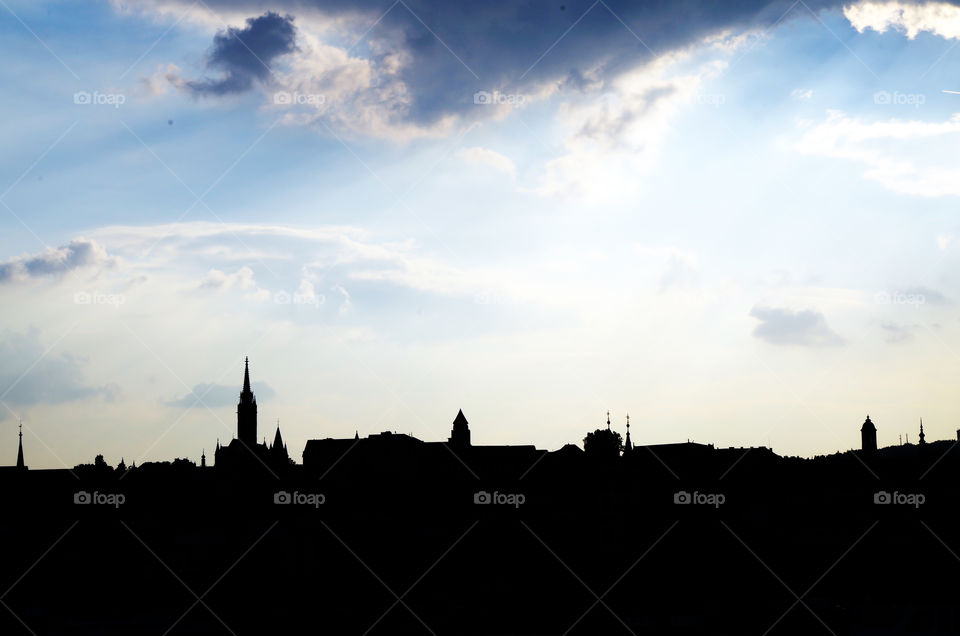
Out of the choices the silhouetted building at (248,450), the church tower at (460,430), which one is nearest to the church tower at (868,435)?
the church tower at (460,430)

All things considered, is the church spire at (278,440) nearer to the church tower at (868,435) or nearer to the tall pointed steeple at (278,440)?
the tall pointed steeple at (278,440)

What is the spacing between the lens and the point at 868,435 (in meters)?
117

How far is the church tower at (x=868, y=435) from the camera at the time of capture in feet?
383

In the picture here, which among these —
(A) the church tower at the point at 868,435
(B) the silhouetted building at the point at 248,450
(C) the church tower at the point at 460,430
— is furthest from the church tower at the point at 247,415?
(A) the church tower at the point at 868,435

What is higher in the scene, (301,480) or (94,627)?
(301,480)

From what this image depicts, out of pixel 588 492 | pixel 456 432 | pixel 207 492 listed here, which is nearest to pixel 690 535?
pixel 588 492

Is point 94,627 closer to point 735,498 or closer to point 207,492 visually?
point 207,492

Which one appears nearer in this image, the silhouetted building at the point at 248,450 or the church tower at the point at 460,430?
the silhouetted building at the point at 248,450

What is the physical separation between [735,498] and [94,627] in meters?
53.9

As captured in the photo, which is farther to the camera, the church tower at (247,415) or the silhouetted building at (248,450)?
the church tower at (247,415)

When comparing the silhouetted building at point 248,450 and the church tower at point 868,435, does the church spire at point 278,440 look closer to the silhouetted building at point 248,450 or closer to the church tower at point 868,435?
the silhouetted building at point 248,450

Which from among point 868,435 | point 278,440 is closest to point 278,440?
point 278,440

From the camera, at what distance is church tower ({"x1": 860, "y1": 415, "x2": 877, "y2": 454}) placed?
117 metres

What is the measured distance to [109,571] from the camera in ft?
235
